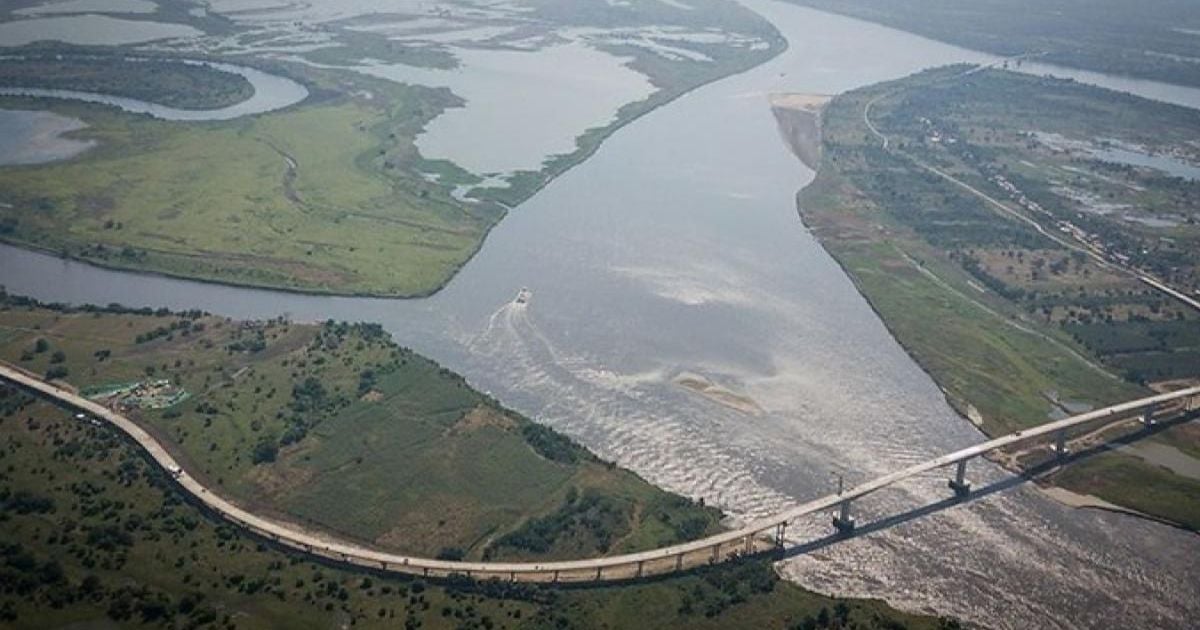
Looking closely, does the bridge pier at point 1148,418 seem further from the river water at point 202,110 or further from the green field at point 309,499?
the river water at point 202,110

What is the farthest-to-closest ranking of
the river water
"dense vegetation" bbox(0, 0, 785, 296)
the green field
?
the river water < "dense vegetation" bbox(0, 0, 785, 296) < the green field

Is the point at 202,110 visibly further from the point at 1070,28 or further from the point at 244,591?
the point at 1070,28

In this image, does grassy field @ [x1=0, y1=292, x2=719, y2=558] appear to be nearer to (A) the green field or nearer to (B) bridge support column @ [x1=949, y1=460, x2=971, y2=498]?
(A) the green field

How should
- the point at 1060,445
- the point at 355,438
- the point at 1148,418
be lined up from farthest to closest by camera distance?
the point at 1148,418 < the point at 1060,445 < the point at 355,438

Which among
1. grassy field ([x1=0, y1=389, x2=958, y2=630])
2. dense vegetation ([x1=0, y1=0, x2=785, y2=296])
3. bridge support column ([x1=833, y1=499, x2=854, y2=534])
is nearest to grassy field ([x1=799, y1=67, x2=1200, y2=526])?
bridge support column ([x1=833, y1=499, x2=854, y2=534])

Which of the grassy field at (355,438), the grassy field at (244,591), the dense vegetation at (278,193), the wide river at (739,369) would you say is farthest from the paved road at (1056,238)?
the grassy field at (355,438)

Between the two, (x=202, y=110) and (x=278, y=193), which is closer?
(x=278, y=193)

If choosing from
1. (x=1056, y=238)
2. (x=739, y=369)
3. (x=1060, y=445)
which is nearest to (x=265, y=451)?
(x=739, y=369)
